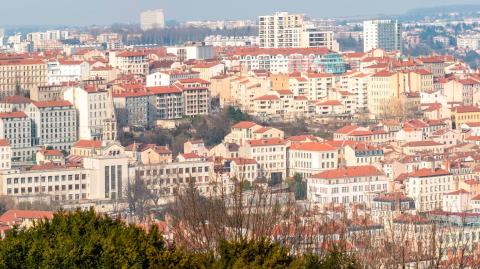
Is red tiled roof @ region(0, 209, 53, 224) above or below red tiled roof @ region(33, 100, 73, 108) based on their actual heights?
below

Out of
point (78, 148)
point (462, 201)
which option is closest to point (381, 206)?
point (462, 201)

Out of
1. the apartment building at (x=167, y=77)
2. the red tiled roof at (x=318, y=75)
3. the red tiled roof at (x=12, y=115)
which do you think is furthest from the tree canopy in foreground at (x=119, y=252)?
the red tiled roof at (x=318, y=75)

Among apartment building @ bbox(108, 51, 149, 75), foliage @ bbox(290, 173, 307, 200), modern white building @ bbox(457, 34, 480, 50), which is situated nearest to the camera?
foliage @ bbox(290, 173, 307, 200)

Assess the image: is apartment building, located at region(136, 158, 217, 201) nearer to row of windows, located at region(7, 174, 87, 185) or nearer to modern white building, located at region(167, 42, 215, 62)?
row of windows, located at region(7, 174, 87, 185)

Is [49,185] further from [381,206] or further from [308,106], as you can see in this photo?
[308,106]

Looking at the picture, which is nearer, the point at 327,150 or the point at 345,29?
the point at 327,150

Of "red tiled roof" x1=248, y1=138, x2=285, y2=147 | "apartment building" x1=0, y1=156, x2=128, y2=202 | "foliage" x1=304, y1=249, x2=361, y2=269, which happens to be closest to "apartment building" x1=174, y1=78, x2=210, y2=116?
"red tiled roof" x1=248, y1=138, x2=285, y2=147

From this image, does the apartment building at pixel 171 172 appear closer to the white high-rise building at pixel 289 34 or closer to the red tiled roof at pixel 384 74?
the red tiled roof at pixel 384 74
